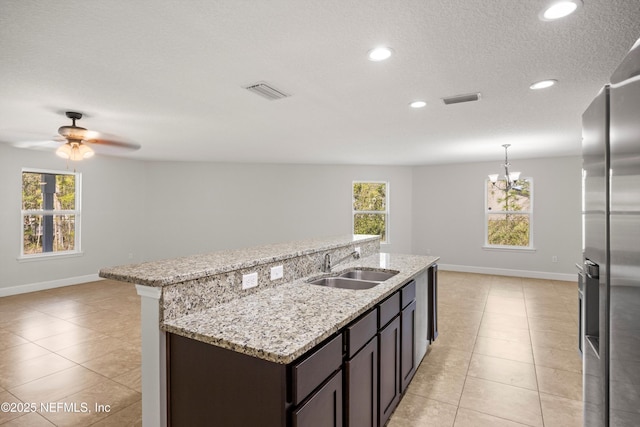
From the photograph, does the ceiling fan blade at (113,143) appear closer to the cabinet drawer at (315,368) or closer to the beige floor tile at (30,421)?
the beige floor tile at (30,421)

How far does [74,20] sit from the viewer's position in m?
1.78

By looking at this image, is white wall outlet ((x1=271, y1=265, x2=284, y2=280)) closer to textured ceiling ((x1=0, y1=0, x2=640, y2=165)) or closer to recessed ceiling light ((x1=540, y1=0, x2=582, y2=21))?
textured ceiling ((x1=0, y1=0, x2=640, y2=165))

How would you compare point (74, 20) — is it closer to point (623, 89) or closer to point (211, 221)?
point (623, 89)

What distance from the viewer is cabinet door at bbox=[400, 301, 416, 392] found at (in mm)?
2348

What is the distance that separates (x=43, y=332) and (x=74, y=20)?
3.57 meters

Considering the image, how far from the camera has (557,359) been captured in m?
3.11

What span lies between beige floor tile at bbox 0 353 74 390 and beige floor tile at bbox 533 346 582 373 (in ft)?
14.1

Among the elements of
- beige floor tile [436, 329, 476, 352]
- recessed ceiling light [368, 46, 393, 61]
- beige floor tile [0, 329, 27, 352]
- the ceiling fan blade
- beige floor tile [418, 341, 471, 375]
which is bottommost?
beige floor tile [418, 341, 471, 375]

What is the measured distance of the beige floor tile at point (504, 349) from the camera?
3168 mm

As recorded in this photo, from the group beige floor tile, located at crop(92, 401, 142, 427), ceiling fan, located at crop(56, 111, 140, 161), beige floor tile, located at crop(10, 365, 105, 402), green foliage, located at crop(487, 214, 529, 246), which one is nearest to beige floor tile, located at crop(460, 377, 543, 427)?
beige floor tile, located at crop(92, 401, 142, 427)

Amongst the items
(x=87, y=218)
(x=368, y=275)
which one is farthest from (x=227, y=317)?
(x=87, y=218)

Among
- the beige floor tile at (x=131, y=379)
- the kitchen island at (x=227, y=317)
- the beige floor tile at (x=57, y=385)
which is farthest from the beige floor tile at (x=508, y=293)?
the beige floor tile at (x=57, y=385)

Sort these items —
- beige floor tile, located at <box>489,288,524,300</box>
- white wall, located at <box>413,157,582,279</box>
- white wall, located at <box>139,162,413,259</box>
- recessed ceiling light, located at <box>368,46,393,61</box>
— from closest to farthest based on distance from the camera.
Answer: recessed ceiling light, located at <box>368,46,393,61</box> → beige floor tile, located at <box>489,288,524,300</box> → white wall, located at <box>413,157,582,279</box> → white wall, located at <box>139,162,413,259</box>

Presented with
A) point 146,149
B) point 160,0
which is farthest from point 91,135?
point 146,149
